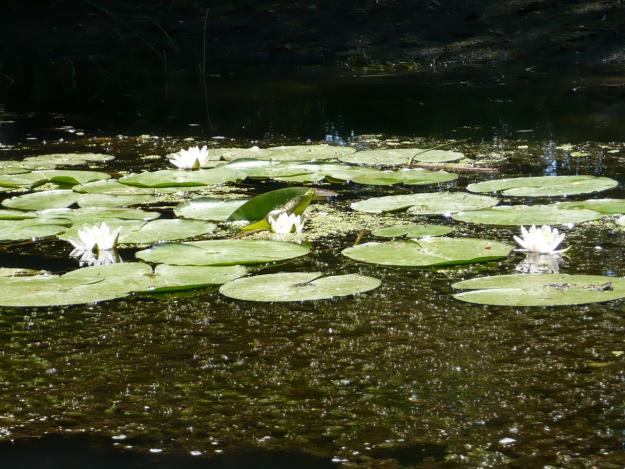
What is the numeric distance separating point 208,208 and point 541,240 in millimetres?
977

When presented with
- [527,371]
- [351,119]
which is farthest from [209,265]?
[351,119]

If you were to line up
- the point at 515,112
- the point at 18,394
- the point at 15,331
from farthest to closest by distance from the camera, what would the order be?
the point at 515,112 < the point at 15,331 < the point at 18,394

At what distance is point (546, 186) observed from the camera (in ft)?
9.51

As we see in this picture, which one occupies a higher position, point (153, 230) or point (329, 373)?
point (153, 230)

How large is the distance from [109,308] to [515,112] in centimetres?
346

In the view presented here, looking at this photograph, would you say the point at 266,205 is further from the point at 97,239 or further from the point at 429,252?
the point at 429,252

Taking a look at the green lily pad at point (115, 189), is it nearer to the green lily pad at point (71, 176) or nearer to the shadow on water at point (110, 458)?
the green lily pad at point (71, 176)

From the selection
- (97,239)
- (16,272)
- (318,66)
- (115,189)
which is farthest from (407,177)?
(318,66)

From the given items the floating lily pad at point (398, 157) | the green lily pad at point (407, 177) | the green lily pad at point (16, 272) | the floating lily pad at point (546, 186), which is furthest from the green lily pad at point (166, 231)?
the floating lily pad at point (398, 157)

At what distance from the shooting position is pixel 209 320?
1.85m

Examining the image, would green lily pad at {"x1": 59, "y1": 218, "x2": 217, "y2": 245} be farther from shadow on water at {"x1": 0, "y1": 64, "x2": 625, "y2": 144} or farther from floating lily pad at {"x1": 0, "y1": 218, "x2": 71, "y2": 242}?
shadow on water at {"x1": 0, "y1": 64, "x2": 625, "y2": 144}

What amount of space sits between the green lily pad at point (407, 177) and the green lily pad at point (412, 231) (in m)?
0.66

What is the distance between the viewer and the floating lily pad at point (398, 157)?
11.6 feet

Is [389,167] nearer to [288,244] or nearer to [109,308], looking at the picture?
[288,244]
